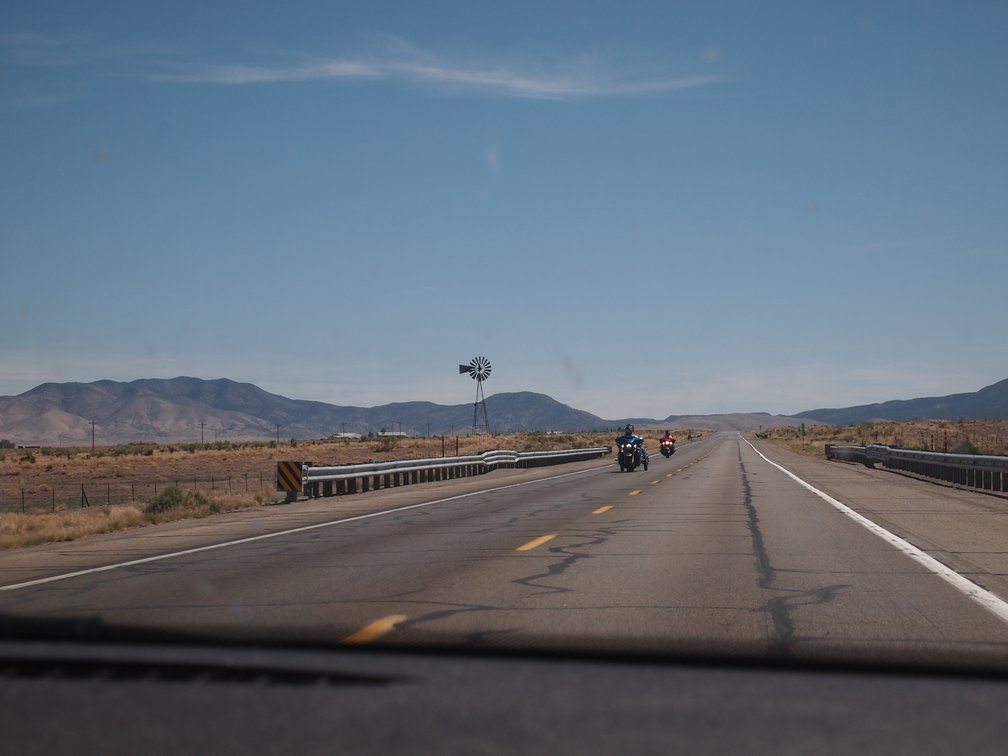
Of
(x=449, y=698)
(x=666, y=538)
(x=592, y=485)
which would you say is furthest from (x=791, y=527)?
(x=592, y=485)

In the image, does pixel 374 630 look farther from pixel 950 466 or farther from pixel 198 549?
pixel 950 466

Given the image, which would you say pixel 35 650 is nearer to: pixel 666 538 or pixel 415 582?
pixel 415 582

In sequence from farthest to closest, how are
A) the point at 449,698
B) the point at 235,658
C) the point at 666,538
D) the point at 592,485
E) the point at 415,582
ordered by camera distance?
1. the point at 592,485
2. the point at 666,538
3. the point at 415,582
4. the point at 235,658
5. the point at 449,698

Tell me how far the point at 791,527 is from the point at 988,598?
25.6ft

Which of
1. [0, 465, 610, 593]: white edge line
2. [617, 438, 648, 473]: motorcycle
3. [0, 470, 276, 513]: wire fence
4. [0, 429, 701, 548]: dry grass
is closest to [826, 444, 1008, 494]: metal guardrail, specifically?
[617, 438, 648, 473]: motorcycle

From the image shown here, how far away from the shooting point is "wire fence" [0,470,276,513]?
39938 millimetres

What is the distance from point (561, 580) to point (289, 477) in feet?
56.0

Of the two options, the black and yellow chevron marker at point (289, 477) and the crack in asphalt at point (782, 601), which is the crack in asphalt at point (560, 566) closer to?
the crack in asphalt at point (782, 601)

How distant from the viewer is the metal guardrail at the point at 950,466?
27.3 metres

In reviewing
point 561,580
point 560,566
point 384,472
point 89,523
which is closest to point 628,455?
point 384,472

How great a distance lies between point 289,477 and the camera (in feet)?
89.6

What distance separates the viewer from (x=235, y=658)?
651cm

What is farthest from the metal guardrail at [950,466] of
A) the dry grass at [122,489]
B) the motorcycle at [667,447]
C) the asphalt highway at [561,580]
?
the motorcycle at [667,447]

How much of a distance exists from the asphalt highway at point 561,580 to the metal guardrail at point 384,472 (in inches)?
202
